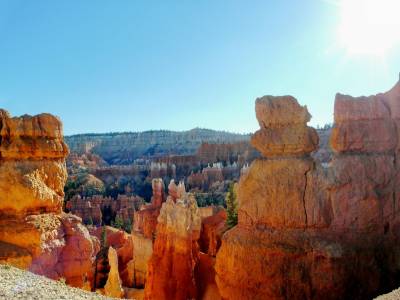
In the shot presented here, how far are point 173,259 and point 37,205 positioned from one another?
23.8 ft

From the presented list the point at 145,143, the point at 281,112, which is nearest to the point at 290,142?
the point at 281,112

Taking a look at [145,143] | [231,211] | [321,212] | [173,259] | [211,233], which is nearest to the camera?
[321,212]

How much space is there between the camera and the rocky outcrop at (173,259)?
16609 millimetres

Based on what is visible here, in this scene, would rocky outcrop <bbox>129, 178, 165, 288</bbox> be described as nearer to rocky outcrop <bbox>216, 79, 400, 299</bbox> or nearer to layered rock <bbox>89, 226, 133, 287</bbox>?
layered rock <bbox>89, 226, 133, 287</bbox>

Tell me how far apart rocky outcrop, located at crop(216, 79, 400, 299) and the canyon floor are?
13.3 feet

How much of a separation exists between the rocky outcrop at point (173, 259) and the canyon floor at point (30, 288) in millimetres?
8771

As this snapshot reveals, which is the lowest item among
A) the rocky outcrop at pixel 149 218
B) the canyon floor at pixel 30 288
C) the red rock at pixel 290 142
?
the rocky outcrop at pixel 149 218

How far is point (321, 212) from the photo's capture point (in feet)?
34.5

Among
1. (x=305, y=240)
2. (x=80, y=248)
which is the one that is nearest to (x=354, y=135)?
(x=305, y=240)

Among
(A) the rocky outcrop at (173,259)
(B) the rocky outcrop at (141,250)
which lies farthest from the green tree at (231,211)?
(A) the rocky outcrop at (173,259)

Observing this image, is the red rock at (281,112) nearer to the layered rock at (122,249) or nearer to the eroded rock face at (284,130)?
the eroded rock face at (284,130)

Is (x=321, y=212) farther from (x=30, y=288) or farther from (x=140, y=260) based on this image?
(x=140, y=260)

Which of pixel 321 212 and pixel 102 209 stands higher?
pixel 321 212

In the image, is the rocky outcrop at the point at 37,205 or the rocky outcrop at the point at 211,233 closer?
the rocky outcrop at the point at 37,205
